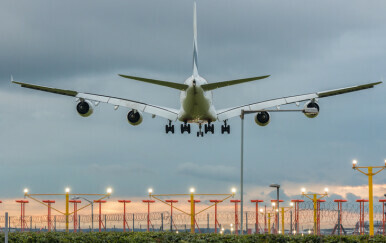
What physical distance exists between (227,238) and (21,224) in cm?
5104

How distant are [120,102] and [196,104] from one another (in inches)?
384

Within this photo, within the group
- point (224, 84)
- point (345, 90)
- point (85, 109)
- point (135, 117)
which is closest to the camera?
point (224, 84)

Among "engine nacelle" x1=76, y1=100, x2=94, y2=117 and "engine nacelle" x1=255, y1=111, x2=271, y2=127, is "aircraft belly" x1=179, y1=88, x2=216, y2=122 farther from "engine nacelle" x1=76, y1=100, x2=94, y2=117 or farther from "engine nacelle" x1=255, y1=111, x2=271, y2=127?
"engine nacelle" x1=76, y1=100, x2=94, y2=117

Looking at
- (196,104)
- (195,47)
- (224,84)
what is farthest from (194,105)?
(195,47)

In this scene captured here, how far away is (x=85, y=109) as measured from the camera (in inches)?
2421

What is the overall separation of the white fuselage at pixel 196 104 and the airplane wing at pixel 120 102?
11.4ft

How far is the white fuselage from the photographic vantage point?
55125 millimetres

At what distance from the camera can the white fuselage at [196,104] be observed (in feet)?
181

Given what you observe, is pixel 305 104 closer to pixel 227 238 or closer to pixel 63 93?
pixel 63 93

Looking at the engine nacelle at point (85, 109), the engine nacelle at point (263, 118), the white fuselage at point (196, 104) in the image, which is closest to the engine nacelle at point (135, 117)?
the engine nacelle at point (85, 109)

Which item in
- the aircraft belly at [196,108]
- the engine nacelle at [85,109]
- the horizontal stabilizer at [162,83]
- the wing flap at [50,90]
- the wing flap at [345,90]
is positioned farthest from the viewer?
the engine nacelle at [85,109]

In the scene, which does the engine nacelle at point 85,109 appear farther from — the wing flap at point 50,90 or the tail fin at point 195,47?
the tail fin at point 195,47

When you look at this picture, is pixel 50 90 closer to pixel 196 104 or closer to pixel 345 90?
pixel 196 104

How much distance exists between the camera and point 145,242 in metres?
36.1
